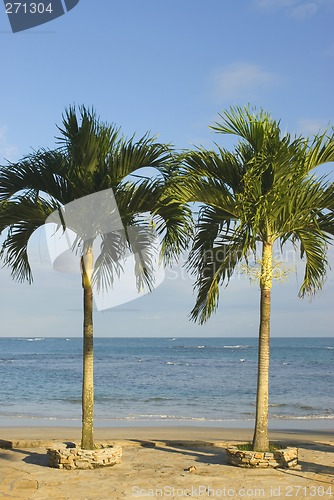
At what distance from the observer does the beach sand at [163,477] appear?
7949 millimetres

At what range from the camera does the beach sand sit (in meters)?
7.95

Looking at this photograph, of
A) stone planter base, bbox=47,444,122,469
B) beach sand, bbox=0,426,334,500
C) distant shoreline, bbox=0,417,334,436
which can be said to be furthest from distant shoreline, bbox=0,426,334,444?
stone planter base, bbox=47,444,122,469

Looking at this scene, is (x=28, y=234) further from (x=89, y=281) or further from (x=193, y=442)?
(x=193, y=442)

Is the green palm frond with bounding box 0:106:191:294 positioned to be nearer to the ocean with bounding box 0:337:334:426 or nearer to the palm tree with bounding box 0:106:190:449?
the palm tree with bounding box 0:106:190:449

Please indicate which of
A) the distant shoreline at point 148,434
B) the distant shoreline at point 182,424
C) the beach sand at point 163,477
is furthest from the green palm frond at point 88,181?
the distant shoreline at point 182,424

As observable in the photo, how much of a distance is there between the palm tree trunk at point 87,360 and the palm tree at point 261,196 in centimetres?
183

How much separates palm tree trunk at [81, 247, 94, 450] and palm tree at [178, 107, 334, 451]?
1826 mm

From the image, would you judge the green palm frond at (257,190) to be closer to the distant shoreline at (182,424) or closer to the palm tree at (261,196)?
the palm tree at (261,196)

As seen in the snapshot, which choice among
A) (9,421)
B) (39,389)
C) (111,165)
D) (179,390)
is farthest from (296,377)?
(111,165)

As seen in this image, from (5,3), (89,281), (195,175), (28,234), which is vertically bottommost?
(89,281)

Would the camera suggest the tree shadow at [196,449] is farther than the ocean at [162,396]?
No

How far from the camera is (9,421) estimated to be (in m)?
21.0

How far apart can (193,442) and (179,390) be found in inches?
1072

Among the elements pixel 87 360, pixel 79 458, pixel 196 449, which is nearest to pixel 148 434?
pixel 196 449
